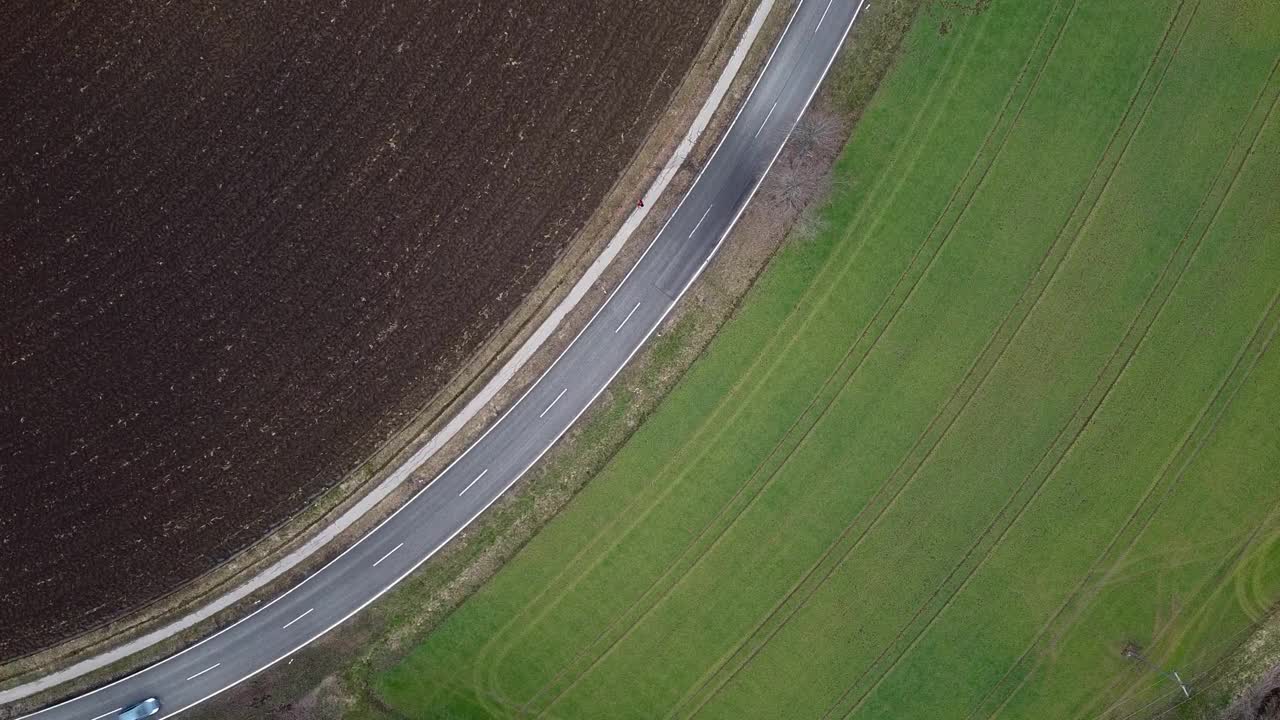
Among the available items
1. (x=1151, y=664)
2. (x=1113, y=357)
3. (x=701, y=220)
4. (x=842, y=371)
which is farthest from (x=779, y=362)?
(x=1151, y=664)

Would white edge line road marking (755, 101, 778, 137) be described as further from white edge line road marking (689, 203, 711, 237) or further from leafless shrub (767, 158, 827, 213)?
white edge line road marking (689, 203, 711, 237)

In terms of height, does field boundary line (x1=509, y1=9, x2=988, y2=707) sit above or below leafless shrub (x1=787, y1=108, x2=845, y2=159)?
below

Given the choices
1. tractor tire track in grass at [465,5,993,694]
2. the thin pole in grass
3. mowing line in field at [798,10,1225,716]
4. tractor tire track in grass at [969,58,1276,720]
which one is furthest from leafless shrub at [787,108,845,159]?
the thin pole in grass

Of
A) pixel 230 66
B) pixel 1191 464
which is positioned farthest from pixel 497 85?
pixel 1191 464

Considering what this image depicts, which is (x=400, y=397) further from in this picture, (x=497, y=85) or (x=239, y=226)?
(x=497, y=85)

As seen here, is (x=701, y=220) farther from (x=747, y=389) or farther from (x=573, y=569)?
(x=573, y=569)
